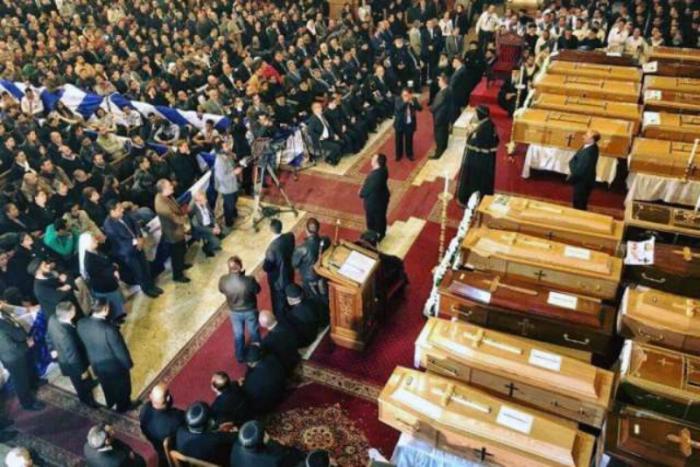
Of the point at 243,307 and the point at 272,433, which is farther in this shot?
the point at 243,307

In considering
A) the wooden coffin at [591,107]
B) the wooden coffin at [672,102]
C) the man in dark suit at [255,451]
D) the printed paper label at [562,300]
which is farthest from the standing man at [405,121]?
the man in dark suit at [255,451]

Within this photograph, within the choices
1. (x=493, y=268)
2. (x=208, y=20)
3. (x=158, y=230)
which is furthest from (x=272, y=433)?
(x=208, y=20)

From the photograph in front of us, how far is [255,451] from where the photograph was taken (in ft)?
13.2

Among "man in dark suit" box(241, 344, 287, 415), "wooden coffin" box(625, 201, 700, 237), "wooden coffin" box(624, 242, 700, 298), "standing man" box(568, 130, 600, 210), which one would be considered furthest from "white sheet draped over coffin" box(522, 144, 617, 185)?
"man in dark suit" box(241, 344, 287, 415)

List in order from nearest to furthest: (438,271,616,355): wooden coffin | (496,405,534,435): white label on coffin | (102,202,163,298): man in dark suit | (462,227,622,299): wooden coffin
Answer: (496,405,534,435): white label on coffin
(438,271,616,355): wooden coffin
(462,227,622,299): wooden coffin
(102,202,163,298): man in dark suit

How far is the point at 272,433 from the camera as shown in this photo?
17.7ft

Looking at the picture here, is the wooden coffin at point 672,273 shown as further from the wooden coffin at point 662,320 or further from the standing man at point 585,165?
the standing man at point 585,165

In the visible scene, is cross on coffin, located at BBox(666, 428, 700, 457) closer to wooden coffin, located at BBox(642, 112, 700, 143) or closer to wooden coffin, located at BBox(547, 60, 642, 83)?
wooden coffin, located at BBox(642, 112, 700, 143)

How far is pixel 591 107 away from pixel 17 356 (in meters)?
7.90

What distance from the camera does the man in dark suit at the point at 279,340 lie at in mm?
5445

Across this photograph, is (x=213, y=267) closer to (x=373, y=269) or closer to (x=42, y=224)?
(x=42, y=224)

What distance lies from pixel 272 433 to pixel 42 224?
4.24 m

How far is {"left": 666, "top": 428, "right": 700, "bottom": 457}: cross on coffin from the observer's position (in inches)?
151

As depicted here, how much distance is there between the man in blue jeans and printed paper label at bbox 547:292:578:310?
2720 millimetres
